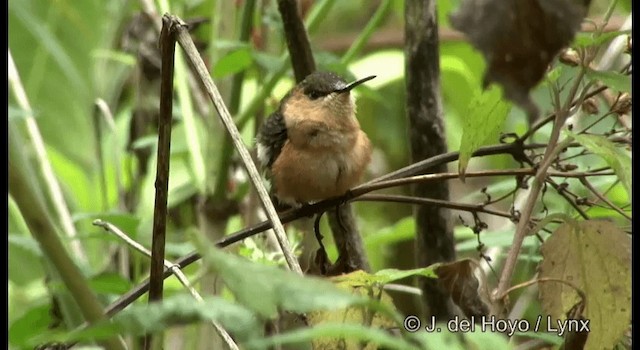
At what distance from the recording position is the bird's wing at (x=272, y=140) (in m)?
2.36

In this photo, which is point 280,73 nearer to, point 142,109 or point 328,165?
point 328,165

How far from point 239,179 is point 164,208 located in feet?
5.05

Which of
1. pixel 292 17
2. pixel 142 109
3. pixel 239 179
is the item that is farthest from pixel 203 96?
pixel 292 17

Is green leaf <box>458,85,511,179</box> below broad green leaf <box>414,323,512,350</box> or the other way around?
the other way around

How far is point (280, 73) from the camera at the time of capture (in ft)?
7.12

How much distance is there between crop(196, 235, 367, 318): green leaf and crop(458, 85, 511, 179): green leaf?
2.10 ft

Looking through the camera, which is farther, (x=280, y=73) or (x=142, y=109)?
(x=142, y=109)

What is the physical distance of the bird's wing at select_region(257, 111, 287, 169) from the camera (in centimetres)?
236

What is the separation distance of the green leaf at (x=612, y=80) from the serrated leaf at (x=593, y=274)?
0.21 meters

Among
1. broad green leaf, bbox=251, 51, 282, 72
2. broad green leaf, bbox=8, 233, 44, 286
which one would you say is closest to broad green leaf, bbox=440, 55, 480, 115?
broad green leaf, bbox=251, 51, 282, 72

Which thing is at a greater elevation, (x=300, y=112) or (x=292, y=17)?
(x=292, y=17)

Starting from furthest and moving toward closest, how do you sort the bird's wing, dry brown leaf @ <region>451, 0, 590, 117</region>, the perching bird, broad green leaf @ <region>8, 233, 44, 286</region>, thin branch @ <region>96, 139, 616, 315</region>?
broad green leaf @ <region>8, 233, 44, 286</region>
the bird's wing
the perching bird
thin branch @ <region>96, 139, 616, 315</region>
dry brown leaf @ <region>451, 0, 590, 117</region>

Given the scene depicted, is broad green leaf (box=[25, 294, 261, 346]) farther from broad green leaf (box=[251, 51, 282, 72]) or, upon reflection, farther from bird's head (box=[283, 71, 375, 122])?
bird's head (box=[283, 71, 375, 122])

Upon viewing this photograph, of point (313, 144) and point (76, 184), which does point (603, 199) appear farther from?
point (76, 184)
